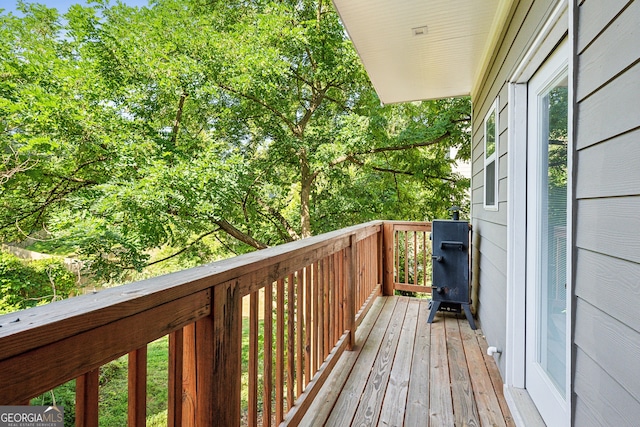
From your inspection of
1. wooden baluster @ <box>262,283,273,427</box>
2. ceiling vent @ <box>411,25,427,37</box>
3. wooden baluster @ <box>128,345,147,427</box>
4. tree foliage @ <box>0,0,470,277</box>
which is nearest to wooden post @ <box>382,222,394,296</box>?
ceiling vent @ <box>411,25,427,37</box>

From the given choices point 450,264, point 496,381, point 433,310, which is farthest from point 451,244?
point 496,381

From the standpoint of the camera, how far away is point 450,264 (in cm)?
374

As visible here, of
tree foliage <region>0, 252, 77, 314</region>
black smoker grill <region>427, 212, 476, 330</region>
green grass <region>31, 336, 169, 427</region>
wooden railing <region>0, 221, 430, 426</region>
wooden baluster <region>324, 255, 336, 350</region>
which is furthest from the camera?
tree foliage <region>0, 252, 77, 314</region>

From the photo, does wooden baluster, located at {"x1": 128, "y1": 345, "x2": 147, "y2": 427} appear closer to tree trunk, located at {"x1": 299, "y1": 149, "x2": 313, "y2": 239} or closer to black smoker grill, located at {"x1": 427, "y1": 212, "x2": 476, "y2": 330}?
black smoker grill, located at {"x1": 427, "y1": 212, "x2": 476, "y2": 330}

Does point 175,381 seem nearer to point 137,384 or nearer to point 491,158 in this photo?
point 137,384

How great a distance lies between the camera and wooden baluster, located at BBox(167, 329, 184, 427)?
→ 987mm

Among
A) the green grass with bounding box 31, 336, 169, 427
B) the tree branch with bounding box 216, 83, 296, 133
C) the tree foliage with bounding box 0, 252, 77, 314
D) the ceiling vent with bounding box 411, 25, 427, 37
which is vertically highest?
the tree branch with bounding box 216, 83, 296, 133

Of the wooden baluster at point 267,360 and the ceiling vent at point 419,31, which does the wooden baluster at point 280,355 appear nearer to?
the wooden baluster at point 267,360

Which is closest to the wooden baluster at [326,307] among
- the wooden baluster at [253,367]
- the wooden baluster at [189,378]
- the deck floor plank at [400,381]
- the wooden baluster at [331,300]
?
the wooden baluster at [331,300]

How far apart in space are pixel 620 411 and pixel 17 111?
832 cm

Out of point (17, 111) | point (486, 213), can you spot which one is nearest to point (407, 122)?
point (486, 213)

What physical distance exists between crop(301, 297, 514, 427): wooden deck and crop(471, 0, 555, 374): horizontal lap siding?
8.9 inches

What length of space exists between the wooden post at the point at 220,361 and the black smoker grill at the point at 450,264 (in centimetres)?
292

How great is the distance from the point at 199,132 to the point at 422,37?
7365mm
